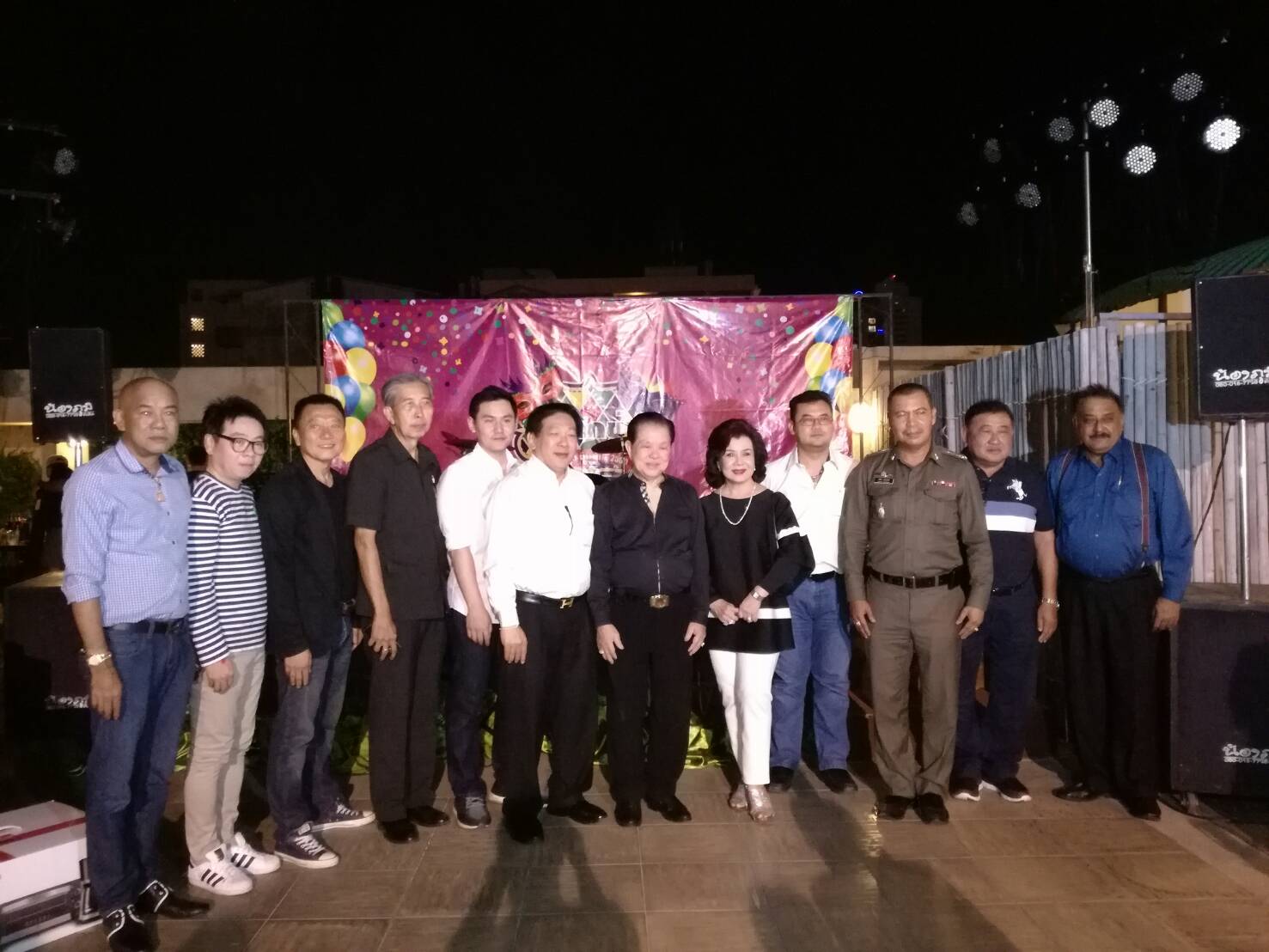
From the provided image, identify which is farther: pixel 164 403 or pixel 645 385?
pixel 645 385

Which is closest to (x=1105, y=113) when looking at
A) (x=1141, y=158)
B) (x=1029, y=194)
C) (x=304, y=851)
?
(x=1141, y=158)

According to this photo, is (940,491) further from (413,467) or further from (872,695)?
(413,467)

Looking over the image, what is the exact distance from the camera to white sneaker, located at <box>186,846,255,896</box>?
10.7 ft

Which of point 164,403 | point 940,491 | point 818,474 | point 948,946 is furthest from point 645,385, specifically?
point 948,946

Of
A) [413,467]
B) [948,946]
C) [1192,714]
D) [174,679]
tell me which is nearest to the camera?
[948,946]

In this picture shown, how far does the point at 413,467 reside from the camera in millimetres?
3729

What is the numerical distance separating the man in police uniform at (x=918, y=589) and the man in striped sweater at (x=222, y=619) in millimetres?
2542

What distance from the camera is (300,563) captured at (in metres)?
3.46

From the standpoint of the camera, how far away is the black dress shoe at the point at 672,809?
12.9ft

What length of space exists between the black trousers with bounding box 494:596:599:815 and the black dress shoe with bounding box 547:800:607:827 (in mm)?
19

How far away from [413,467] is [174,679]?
118 centimetres

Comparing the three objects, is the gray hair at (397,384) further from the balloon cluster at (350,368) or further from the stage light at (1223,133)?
the stage light at (1223,133)


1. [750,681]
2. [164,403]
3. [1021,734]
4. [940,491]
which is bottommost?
[1021,734]

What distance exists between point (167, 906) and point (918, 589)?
3.15m
